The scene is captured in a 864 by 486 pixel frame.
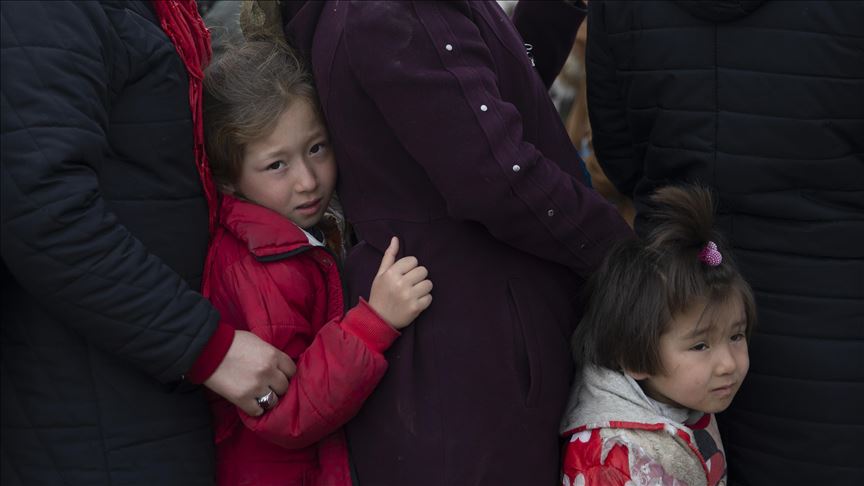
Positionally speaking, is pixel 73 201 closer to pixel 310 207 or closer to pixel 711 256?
pixel 310 207

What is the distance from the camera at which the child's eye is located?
2277 millimetres

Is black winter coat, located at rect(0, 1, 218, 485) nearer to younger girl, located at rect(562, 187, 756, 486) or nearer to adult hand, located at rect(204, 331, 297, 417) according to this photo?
adult hand, located at rect(204, 331, 297, 417)

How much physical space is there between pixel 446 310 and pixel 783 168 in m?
0.73

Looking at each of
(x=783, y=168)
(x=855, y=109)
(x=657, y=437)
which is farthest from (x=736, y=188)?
(x=657, y=437)

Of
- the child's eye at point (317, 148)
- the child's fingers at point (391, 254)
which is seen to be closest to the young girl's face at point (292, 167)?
the child's eye at point (317, 148)

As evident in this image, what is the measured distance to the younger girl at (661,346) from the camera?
7.05ft

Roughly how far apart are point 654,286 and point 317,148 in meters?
0.75

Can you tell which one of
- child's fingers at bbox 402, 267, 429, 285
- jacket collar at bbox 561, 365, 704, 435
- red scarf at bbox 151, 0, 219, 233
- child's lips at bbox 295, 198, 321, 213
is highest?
red scarf at bbox 151, 0, 219, 233

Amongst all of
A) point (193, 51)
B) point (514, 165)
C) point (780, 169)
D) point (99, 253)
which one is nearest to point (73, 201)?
point (99, 253)

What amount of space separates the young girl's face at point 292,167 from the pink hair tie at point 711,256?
2.55ft

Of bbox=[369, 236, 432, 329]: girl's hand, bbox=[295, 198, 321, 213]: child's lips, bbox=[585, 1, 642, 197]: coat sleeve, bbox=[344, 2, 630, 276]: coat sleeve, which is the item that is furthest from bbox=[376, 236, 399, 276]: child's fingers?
bbox=[585, 1, 642, 197]: coat sleeve

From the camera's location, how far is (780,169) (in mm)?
2168

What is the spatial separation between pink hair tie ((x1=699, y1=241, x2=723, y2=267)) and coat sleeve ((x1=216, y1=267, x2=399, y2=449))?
63cm

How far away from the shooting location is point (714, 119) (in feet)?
7.27
